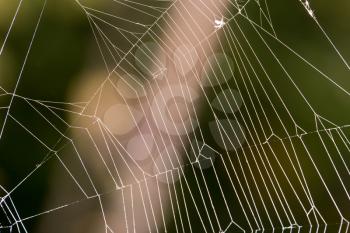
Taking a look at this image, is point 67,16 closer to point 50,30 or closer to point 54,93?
point 50,30

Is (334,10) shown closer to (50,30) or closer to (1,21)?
(50,30)

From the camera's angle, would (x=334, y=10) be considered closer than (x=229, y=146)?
No

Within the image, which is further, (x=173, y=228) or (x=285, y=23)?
(x=285, y=23)

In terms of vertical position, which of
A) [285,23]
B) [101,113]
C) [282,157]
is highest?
[285,23]

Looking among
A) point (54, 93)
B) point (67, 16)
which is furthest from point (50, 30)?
point (54, 93)

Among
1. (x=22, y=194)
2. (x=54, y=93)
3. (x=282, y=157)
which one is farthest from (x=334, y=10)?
(x=22, y=194)

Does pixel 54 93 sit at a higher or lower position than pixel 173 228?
higher

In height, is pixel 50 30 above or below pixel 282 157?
above

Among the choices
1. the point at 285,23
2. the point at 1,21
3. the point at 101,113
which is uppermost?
the point at 1,21
